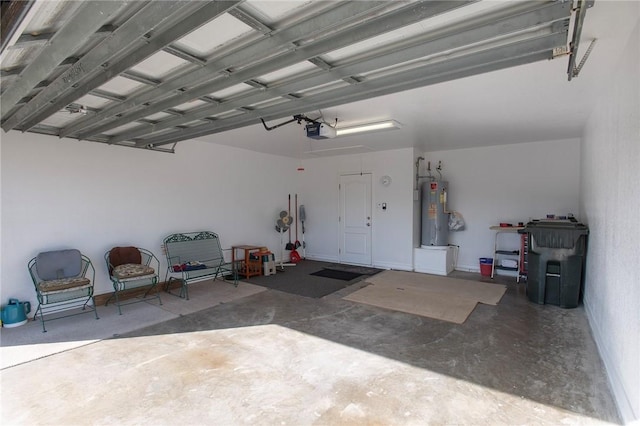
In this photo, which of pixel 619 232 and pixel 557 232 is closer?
pixel 619 232

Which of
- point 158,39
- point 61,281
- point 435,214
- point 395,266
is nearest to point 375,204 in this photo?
point 435,214

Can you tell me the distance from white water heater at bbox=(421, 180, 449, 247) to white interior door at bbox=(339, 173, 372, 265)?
1.23m

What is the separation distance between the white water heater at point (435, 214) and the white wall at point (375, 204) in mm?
334

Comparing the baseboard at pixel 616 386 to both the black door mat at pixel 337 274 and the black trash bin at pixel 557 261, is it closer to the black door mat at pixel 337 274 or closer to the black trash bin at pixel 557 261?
the black trash bin at pixel 557 261

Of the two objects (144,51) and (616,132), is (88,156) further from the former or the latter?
(616,132)

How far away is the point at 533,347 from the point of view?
319 centimetres

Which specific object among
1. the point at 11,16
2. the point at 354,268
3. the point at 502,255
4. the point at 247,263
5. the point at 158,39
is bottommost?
the point at 354,268

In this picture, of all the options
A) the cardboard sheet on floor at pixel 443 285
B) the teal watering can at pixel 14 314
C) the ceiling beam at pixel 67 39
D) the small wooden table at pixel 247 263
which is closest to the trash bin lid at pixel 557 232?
the cardboard sheet on floor at pixel 443 285

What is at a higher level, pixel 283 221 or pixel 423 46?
pixel 423 46

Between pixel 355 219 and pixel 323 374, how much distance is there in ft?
16.4

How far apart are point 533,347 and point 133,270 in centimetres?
485

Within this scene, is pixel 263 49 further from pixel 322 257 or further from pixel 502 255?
pixel 322 257

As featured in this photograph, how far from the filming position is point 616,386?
7.80 feet

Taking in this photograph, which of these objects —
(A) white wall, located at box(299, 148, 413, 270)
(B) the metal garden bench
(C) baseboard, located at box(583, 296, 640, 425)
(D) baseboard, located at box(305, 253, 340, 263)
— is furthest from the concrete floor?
(D) baseboard, located at box(305, 253, 340, 263)
